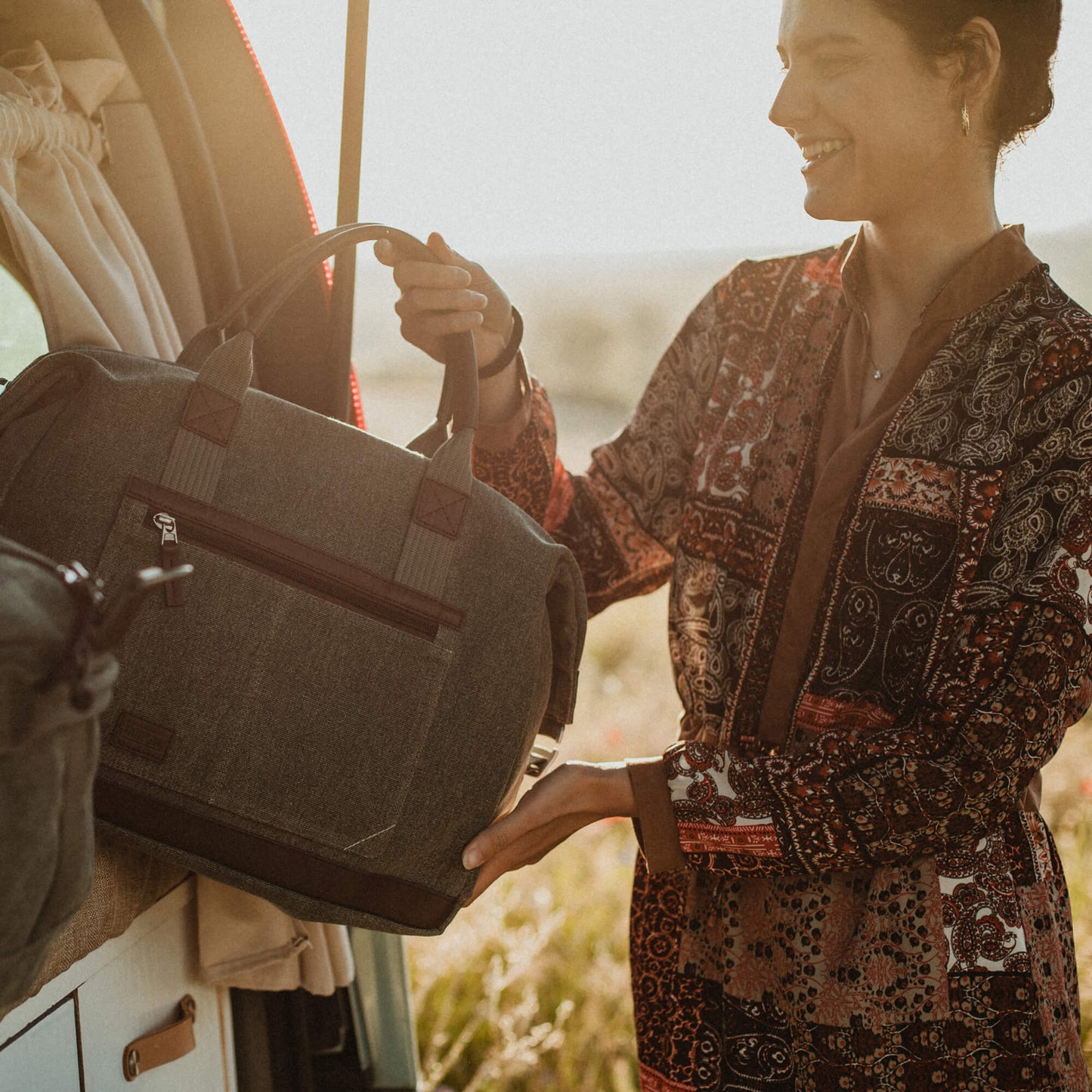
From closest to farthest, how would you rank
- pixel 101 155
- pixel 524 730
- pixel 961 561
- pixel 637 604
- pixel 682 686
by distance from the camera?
pixel 524 730 < pixel 961 561 < pixel 101 155 < pixel 682 686 < pixel 637 604

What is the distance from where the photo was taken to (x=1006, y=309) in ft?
4.51

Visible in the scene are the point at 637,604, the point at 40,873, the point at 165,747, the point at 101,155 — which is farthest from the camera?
the point at 637,604

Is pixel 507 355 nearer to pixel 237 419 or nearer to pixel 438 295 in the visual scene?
pixel 438 295

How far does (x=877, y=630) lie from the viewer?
1353 millimetres

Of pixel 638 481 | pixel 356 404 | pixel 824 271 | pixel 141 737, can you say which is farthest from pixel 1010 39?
pixel 141 737

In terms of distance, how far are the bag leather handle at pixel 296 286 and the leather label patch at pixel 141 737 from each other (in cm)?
32

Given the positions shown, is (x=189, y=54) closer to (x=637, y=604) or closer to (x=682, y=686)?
(x=682, y=686)

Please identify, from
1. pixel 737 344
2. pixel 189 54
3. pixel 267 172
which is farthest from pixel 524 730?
pixel 189 54

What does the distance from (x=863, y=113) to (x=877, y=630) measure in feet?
2.03

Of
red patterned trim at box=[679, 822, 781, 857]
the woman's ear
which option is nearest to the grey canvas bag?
red patterned trim at box=[679, 822, 781, 857]

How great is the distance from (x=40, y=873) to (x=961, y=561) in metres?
1.00

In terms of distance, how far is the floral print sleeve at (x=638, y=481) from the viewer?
1.64m

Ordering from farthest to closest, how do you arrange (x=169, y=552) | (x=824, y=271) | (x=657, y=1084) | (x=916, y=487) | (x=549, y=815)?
1. (x=824, y=271)
2. (x=657, y=1084)
3. (x=916, y=487)
4. (x=549, y=815)
5. (x=169, y=552)

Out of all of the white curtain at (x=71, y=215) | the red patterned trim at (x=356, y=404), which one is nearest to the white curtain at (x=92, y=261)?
the white curtain at (x=71, y=215)
